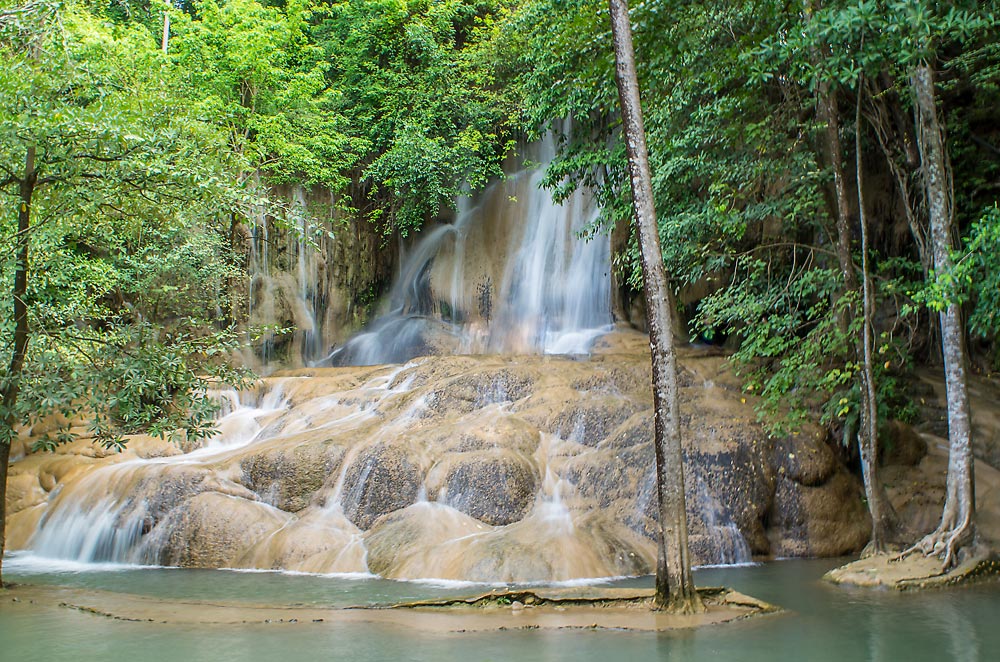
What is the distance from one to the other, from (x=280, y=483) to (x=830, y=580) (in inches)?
293

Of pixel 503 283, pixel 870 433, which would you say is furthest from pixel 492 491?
pixel 503 283

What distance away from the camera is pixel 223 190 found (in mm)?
8031

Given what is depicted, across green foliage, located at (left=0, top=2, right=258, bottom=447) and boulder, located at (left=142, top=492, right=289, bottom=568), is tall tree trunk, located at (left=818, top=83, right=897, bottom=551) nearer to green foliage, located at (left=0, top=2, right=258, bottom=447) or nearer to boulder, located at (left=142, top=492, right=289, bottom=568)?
green foliage, located at (left=0, top=2, right=258, bottom=447)

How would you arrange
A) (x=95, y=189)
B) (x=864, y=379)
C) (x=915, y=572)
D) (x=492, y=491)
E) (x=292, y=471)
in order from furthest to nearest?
(x=292, y=471), (x=492, y=491), (x=864, y=379), (x=915, y=572), (x=95, y=189)

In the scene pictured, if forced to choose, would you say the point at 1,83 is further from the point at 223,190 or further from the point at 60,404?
the point at 60,404

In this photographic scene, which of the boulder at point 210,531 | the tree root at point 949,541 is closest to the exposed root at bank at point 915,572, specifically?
the tree root at point 949,541

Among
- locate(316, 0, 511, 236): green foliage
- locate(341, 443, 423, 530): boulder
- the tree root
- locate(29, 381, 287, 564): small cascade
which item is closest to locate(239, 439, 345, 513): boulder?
locate(341, 443, 423, 530): boulder

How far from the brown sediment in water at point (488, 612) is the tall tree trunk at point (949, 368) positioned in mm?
2626

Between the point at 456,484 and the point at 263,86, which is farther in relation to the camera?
the point at 263,86

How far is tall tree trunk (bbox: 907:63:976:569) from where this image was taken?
29.3ft

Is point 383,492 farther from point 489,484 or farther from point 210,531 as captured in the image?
point 210,531

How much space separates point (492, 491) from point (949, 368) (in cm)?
571

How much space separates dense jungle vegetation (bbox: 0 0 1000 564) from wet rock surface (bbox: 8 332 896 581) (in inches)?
47.0

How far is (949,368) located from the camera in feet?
30.2
